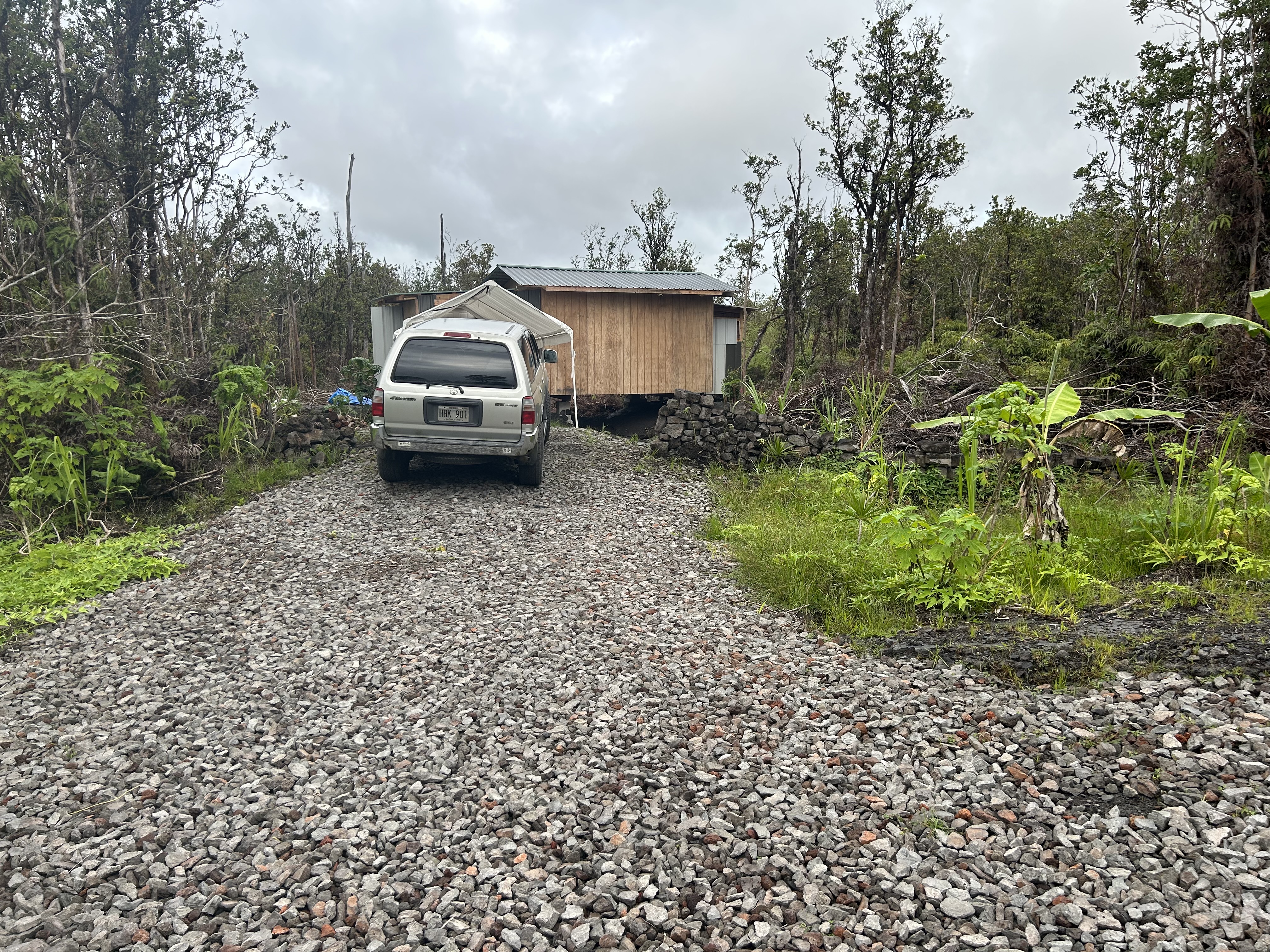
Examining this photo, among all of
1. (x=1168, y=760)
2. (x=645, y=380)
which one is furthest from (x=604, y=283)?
(x=1168, y=760)

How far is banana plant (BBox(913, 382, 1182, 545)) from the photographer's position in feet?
16.5

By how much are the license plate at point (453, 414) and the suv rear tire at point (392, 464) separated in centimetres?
86

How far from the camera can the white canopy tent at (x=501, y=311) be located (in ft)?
43.3

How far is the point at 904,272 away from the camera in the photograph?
921 inches

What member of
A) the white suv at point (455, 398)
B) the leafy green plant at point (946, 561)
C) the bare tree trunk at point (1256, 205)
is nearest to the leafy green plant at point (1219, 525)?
the leafy green plant at point (946, 561)

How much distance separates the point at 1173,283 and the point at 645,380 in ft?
34.0

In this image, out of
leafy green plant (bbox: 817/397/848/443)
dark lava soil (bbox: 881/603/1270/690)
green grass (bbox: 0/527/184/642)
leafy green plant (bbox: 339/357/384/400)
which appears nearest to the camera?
dark lava soil (bbox: 881/603/1270/690)

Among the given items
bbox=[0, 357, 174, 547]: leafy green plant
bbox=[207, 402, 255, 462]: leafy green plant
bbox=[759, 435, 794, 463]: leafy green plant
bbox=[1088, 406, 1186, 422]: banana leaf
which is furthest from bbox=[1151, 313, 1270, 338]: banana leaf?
bbox=[207, 402, 255, 462]: leafy green plant

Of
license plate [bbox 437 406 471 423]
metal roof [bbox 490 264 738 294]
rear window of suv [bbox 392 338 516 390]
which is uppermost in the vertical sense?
metal roof [bbox 490 264 738 294]

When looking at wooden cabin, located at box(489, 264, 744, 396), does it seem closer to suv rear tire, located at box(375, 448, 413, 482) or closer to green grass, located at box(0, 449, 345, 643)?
suv rear tire, located at box(375, 448, 413, 482)

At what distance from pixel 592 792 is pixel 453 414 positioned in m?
6.03

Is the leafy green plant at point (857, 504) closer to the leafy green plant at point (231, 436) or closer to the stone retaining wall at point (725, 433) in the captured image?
the stone retaining wall at point (725, 433)

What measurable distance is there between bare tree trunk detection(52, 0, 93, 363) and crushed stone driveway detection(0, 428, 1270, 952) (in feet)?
16.1

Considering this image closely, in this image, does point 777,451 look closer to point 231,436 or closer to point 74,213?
point 231,436
